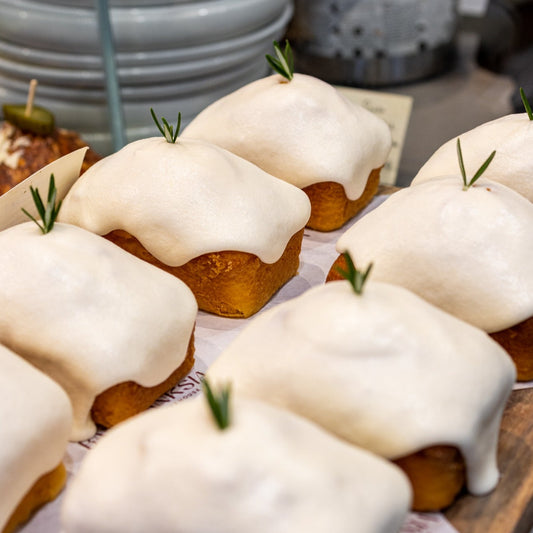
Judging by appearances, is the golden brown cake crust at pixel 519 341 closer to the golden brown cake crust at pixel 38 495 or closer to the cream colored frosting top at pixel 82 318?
the cream colored frosting top at pixel 82 318

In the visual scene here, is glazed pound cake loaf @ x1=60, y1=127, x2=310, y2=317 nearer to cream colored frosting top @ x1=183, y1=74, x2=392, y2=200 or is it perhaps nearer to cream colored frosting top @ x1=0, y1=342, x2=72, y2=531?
cream colored frosting top @ x1=183, y1=74, x2=392, y2=200

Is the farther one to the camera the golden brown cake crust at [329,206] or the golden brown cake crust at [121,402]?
the golden brown cake crust at [329,206]

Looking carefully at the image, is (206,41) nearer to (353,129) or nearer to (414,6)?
(353,129)

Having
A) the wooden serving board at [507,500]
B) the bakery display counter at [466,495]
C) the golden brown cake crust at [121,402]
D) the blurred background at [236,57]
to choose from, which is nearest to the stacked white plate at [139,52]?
the blurred background at [236,57]

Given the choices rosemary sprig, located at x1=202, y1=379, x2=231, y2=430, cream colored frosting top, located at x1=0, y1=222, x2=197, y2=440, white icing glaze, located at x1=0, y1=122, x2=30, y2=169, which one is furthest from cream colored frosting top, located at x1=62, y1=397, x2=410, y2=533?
white icing glaze, located at x1=0, y1=122, x2=30, y2=169

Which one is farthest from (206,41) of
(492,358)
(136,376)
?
(492,358)

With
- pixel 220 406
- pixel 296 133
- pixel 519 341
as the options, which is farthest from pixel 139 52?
pixel 220 406
